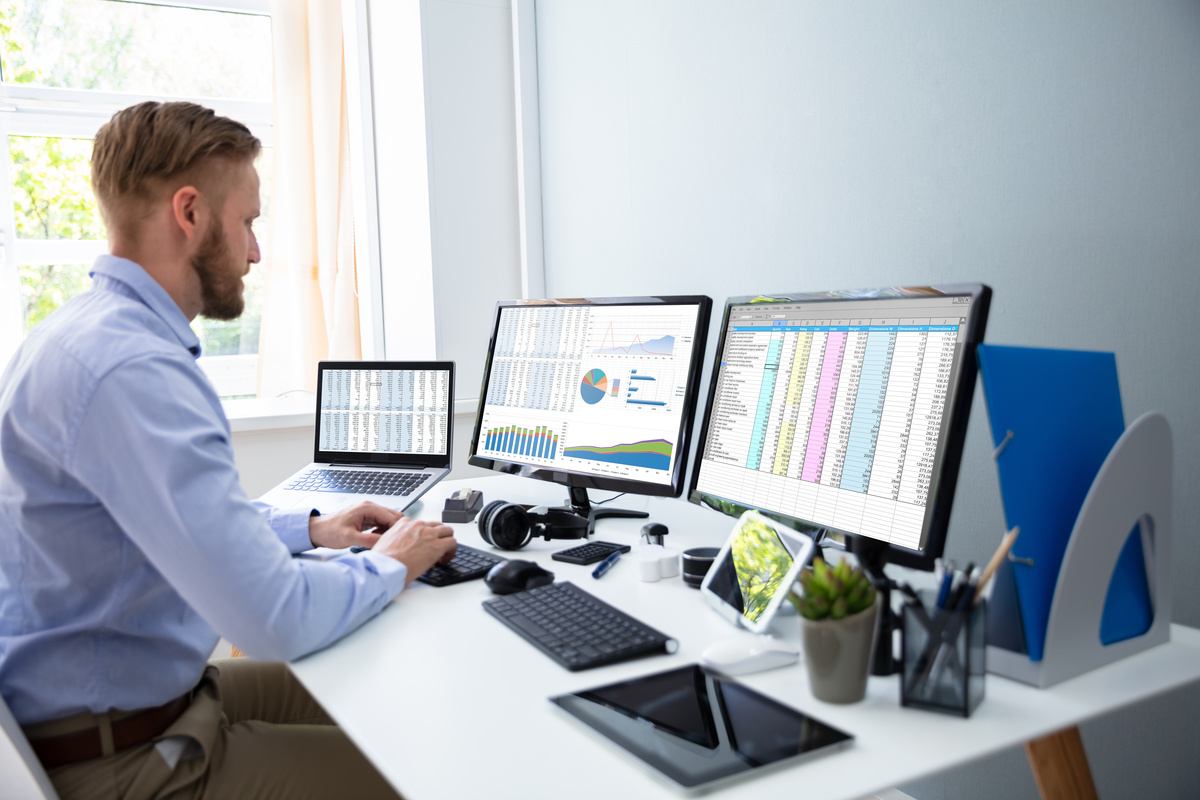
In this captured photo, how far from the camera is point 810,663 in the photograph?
3.13 ft

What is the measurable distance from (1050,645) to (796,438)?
442 mm

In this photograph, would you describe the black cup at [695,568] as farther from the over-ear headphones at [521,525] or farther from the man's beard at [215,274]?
the man's beard at [215,274]

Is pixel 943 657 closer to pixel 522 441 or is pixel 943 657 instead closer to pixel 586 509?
pixel 586 509

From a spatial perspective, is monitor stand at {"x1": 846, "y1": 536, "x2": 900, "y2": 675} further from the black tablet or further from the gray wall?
the gray wall

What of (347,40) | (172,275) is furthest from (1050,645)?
(347,40)

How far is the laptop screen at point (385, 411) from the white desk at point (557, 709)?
77cm

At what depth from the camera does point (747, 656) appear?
3.42 feet

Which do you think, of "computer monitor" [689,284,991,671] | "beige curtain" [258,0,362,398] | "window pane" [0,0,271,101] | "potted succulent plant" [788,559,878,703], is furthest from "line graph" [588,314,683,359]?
"window pane" [0,0,271,101]

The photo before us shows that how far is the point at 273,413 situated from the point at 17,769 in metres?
2.14

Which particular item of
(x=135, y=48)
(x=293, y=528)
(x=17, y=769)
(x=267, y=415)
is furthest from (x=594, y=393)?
(x=135, y=48)

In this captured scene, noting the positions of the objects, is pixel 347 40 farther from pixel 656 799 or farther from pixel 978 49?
pixel 656 799

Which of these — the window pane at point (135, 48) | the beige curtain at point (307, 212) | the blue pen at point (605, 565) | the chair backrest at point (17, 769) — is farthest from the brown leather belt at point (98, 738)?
the window pane at point (135, 48)

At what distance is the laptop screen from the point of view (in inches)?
81.6

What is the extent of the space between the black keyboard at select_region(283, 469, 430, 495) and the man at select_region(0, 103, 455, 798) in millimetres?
644
